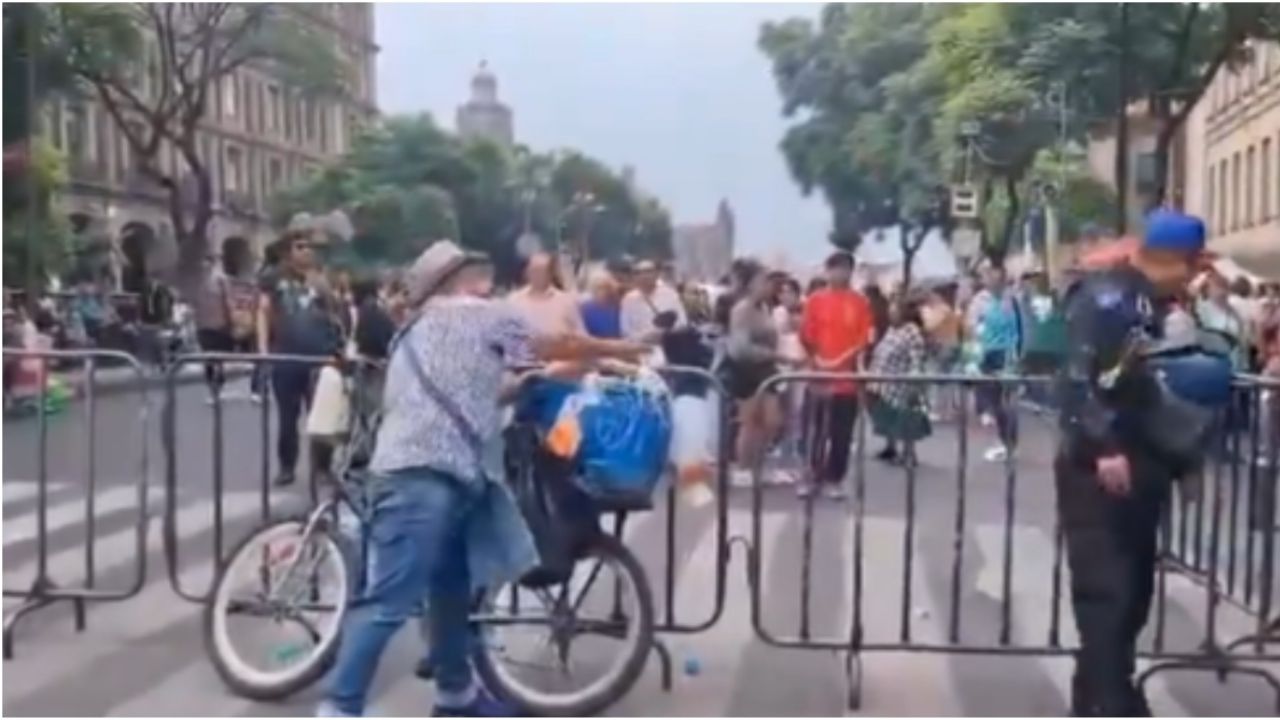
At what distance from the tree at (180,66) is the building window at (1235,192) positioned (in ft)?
38.7

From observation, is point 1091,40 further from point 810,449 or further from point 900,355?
point 810,449

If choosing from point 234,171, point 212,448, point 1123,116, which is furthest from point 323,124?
point 1123,116

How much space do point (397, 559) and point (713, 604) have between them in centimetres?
263

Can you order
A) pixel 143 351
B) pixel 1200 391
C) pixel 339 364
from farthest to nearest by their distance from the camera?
pixel 143 351 < pixel 339 364 < pixel 1200 391

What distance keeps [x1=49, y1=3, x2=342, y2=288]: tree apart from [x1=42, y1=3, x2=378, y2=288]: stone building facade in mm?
98

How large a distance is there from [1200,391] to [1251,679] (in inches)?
62.4

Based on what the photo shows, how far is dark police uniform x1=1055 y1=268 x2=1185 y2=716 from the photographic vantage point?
18.1 ft

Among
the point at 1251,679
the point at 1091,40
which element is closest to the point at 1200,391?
the point at 1251,679

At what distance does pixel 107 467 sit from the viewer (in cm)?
930

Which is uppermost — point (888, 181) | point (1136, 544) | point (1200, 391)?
point (888, 181)

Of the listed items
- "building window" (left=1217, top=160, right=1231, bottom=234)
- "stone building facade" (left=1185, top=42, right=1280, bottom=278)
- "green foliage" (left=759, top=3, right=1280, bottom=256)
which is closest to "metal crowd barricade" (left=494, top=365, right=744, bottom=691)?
"green foliage" (left=759, top=3, right=1280, bottom=256)

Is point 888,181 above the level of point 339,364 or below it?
above

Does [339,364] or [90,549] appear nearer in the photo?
[339,364]

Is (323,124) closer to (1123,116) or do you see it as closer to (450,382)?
(450,382)
